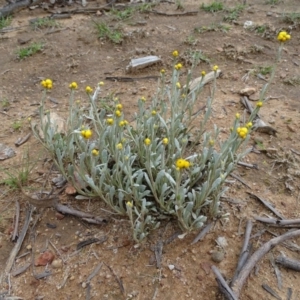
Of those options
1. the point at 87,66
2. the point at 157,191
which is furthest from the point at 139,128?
the point at 87,66

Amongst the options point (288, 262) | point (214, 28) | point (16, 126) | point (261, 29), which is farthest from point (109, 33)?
point (288, 262)

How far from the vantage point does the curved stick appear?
6.34ft

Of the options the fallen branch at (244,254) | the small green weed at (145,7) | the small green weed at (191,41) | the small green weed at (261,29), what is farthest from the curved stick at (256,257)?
the small green weed at (145,7)

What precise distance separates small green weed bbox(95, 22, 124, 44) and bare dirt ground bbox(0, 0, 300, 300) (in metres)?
0.07

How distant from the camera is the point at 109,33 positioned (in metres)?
4.43

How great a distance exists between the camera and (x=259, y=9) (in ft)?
16.4

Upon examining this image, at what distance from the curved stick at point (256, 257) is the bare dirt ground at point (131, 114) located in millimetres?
65

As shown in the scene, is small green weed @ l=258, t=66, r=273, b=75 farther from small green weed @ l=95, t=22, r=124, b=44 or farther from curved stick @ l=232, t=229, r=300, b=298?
curved stick @ l=232, t=229, r=300, b=298

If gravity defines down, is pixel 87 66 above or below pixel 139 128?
below

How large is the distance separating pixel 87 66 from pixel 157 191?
230 centimetres

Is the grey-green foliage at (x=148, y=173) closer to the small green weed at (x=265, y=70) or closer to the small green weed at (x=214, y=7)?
the small green weed at (x=265, y=70)

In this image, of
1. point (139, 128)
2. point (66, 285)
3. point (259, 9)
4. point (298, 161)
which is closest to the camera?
point (66, 285)

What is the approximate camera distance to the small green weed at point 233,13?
4.73 metres

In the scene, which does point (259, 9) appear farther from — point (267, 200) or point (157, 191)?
point (157, 191)
